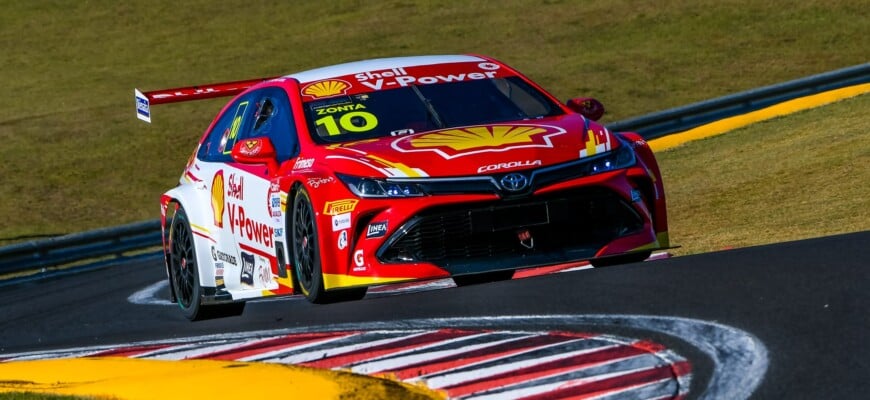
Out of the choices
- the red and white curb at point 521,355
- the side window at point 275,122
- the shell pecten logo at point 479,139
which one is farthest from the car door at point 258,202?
the shell pecten logo at point 479,139

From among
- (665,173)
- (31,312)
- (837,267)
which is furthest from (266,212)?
(665,173)

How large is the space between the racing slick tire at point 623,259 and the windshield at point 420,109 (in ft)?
3.16

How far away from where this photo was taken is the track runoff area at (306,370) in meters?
6.47

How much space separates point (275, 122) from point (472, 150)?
→ 1726mm

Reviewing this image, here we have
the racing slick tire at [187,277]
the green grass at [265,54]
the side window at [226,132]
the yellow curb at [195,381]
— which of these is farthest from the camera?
the green grass at [265,54]

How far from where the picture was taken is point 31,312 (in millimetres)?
13508

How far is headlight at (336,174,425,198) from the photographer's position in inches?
335

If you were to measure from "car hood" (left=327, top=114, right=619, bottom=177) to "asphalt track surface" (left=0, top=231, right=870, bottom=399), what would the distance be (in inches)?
28.7

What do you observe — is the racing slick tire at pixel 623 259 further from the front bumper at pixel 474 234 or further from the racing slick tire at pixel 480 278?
the racing slick tire at pixel 480 278

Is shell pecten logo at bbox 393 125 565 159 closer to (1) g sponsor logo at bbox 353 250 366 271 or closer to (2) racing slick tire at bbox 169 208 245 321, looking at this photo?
(1) g sponsor logo at bbox 353 250 366 271

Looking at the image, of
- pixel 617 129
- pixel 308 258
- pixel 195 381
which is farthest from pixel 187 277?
pixel 617 129

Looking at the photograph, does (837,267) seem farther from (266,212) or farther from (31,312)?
(31,312)

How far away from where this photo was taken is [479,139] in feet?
29.1

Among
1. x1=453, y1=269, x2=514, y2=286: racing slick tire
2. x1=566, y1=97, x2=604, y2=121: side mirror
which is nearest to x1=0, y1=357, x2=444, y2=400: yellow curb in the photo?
x1=453, y1=269, x2=514, y2=286: racing slick tire
